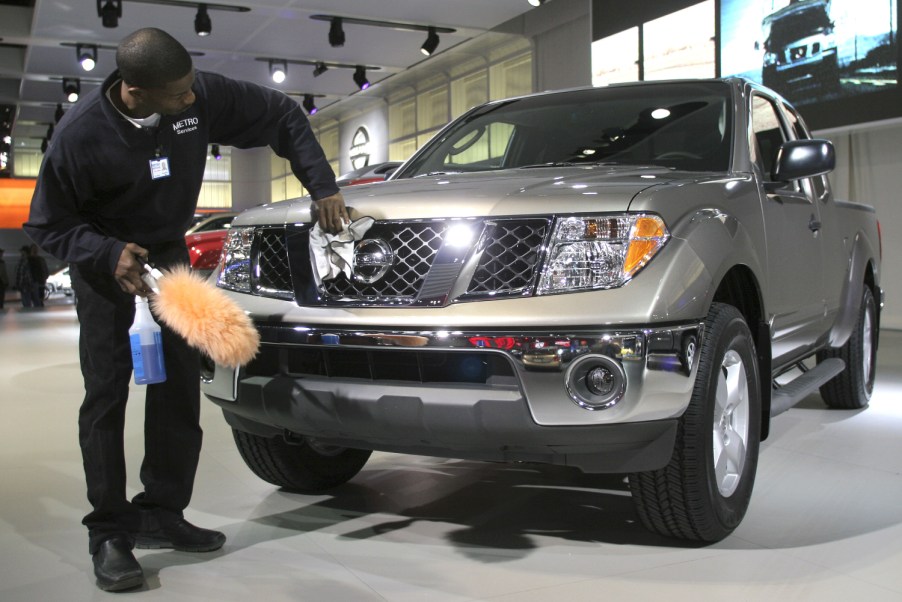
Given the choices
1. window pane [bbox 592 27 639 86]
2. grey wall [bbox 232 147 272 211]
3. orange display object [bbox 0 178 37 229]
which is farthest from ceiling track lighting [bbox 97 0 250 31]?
orange display object [bbox 0 178 37 229]

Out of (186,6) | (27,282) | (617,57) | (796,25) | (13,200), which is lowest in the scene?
(27,282)

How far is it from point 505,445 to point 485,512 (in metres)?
0.83

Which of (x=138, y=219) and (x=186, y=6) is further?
(x=186, y=6)

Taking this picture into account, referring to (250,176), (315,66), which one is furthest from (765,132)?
(250,176)

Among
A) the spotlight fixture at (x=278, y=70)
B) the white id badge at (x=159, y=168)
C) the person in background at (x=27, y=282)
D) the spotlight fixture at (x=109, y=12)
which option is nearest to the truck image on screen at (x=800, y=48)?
the spotlight fixture at (x=109, y=12)

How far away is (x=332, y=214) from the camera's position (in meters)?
2.73

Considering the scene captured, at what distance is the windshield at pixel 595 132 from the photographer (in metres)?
3.41

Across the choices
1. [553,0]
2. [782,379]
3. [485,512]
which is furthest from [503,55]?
[485,512]

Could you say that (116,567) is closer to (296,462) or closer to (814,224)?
(296,462)

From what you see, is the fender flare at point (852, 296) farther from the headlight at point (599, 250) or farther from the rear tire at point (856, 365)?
the headlight at point (599, 250)

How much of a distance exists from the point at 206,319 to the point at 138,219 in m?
0.47

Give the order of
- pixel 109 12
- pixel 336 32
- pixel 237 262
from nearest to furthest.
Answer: pixel 237 262
pixel 109 12
pixel 336 32

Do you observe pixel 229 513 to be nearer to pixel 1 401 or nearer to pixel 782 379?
pixel 1 401

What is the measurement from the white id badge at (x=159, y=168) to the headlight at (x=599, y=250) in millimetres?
1098
